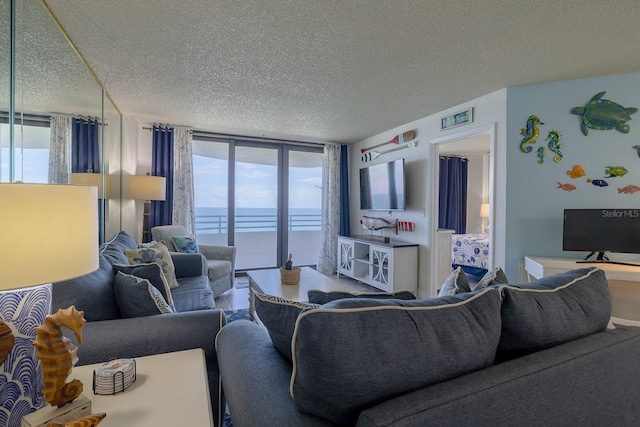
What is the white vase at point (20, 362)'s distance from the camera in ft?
2.47

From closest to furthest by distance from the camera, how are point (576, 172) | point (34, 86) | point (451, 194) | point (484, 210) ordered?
1. point (34, 86)
2. point (576, 172)
3. point (484, 210)
4. point (451, 194)

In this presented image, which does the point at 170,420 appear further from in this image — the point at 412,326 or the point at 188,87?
the point at 188,87

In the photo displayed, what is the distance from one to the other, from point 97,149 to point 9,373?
2.49 meters

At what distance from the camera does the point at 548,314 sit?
92 cm

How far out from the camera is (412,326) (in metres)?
0.73

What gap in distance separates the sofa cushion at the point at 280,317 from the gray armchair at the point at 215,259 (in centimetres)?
275

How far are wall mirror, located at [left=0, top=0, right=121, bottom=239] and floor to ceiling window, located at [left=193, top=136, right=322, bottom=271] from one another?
2235 mm

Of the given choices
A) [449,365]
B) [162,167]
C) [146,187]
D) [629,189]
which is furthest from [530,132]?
[162,167]

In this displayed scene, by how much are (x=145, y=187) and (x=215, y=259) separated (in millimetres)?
1232

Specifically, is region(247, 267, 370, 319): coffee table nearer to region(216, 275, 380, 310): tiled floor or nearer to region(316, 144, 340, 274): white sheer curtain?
region(216, 275, 380, 310): tiled floor

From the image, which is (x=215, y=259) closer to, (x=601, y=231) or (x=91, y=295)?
(x=91, y=295)

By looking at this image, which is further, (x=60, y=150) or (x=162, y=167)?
(x=162, y=167)

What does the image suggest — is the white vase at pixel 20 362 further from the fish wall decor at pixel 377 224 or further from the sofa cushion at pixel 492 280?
the fish wall decor at pixel 377 224

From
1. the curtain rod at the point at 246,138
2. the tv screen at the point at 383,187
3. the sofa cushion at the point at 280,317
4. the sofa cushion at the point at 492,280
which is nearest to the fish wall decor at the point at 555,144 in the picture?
the tv screen at the point at 383,187
